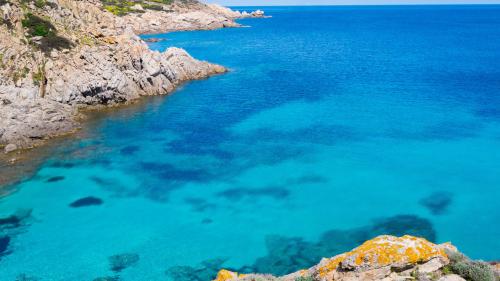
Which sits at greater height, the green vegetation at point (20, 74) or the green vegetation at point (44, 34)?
the green vegetation at point (44, 34)

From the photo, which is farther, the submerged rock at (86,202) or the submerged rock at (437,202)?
the submerged rock at (86,202)

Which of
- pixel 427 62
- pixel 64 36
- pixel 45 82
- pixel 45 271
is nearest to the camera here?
pixel 45 271

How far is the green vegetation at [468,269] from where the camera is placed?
1675 centimetres

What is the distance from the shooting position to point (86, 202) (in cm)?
4038

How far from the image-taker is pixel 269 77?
9000 cm

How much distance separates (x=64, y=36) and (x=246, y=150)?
132ft

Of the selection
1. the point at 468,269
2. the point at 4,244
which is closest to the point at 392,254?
the point at 468,269

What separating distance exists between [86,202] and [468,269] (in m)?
33.1

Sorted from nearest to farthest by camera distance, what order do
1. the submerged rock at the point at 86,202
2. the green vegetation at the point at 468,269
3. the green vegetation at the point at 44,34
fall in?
the green vegetation at the point at 468,269 → the submerged rock at the point at 86,202 → the green vegetation at the point at 44,34

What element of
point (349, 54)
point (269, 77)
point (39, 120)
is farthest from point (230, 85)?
point (349, 54)

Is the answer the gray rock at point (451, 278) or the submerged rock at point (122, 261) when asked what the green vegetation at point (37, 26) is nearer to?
the submerged rock at point (122, 261)

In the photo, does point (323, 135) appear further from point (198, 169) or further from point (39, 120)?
point (39, 120)

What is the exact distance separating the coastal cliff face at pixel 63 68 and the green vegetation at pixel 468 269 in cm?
4777

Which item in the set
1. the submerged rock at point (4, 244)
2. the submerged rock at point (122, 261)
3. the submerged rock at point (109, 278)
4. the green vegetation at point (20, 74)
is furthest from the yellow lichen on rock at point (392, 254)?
the green vegetation at point (20, 74)
